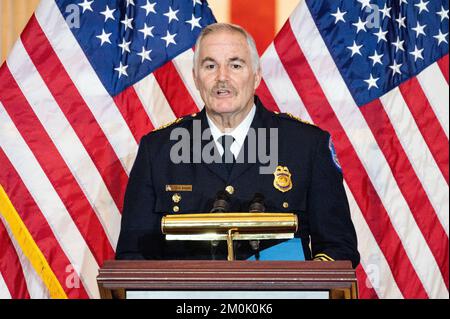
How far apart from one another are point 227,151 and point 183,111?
78cm

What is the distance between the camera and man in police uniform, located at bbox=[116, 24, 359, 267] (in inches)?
112

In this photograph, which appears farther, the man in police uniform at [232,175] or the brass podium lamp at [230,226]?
the man in police uniform at [232,175]

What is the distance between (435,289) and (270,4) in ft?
4.74

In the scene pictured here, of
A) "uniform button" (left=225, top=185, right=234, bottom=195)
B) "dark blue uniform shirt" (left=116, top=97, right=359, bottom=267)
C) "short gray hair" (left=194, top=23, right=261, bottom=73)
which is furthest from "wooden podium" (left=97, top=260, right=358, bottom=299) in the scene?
"short gray hair" (left=194, top=23, right=261, bottom=73)

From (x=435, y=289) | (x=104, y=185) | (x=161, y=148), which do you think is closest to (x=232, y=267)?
(x=161, y=148)

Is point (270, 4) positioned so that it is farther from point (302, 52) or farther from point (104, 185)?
point (104, 185)

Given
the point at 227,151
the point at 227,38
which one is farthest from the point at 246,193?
the point at 227,38

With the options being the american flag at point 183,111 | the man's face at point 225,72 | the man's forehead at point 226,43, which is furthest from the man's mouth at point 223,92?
the american flag at point 183,111

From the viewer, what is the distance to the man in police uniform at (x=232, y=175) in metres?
2.84

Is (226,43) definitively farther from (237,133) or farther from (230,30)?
(237,133)

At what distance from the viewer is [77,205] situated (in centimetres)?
Answer: 366

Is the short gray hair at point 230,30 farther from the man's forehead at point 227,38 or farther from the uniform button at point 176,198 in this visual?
the uniform button at point 176,198

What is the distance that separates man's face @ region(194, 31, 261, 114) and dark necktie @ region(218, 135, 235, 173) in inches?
4.0

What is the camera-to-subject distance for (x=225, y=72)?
2.92 meters
